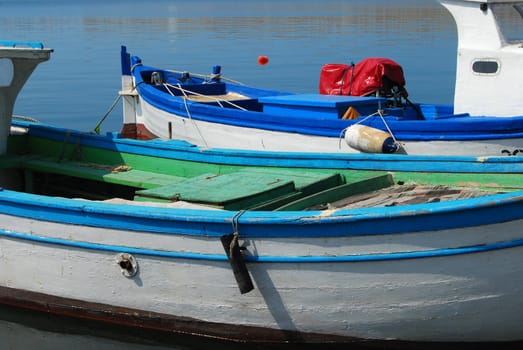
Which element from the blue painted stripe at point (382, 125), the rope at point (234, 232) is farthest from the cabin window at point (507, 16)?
the rope at point (234, 232)

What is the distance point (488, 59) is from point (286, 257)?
5.86 m

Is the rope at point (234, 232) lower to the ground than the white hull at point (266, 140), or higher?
higher

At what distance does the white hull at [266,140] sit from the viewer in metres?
10.4

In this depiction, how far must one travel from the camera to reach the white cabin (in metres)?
11.0

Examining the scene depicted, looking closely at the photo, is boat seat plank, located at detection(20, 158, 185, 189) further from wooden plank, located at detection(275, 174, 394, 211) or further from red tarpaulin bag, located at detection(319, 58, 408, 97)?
red tarpaulin bag, located at detection(319, 58, 408, 97)

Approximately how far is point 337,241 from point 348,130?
4.29 m

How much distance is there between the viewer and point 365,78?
41.4 ft

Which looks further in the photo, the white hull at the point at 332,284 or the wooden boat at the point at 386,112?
the wooden boat at the point at 386,112

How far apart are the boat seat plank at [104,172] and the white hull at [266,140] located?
120 inches

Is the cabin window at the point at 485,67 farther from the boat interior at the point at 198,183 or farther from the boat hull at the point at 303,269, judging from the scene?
the boat hull at the point at 303,269

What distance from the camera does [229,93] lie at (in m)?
14.9

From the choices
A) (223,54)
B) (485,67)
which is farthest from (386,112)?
(223,54)

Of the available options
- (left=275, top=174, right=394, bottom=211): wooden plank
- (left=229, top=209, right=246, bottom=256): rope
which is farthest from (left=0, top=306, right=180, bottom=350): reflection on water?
(left=275, top=174, right=394, bottom=211): wooden plank

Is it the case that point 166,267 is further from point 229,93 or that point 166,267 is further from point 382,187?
point 229,93
